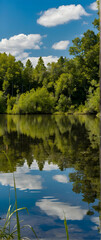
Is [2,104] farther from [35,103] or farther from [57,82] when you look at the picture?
[57,82]

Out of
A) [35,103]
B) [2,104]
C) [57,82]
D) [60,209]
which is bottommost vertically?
[60,209]

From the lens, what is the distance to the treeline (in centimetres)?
4165

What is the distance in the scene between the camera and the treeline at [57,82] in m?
41.6

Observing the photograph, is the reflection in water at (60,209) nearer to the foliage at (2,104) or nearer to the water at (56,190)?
the water at (56,190)

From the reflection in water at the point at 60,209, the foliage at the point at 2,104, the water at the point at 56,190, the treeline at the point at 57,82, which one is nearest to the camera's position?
the water at the point at 56,190

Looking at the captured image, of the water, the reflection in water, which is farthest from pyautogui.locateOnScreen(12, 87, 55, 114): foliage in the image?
the reflection in water

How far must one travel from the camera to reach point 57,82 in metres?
53.2

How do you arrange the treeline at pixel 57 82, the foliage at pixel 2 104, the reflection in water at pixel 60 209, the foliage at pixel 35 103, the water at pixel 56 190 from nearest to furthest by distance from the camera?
1. the water at pixel 56 190
2. the reflection in water at pixel 60 209
3. the treeline at pixel 57 82
4. the foliage at pixel 35 103
5. the foliage at pixel 2 104

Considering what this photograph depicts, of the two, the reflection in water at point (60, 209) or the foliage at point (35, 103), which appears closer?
the reflection in water at point (60, 209)

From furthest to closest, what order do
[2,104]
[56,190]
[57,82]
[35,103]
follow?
1. [57,82]
2. [2,104]
3. [35,103]
4. [56,190]

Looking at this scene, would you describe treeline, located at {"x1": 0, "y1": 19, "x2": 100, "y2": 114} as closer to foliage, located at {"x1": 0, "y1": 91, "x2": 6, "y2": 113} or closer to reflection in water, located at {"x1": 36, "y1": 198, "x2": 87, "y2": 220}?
foliage, located at {"x1": 0, "y1": 91, "x2": 6, "y2": 113}

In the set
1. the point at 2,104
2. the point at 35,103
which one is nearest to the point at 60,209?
the point at 35,103

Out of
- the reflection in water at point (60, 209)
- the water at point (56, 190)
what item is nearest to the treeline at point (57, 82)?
the water at point (56, 190)

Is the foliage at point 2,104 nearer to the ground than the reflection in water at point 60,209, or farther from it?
farther from it
